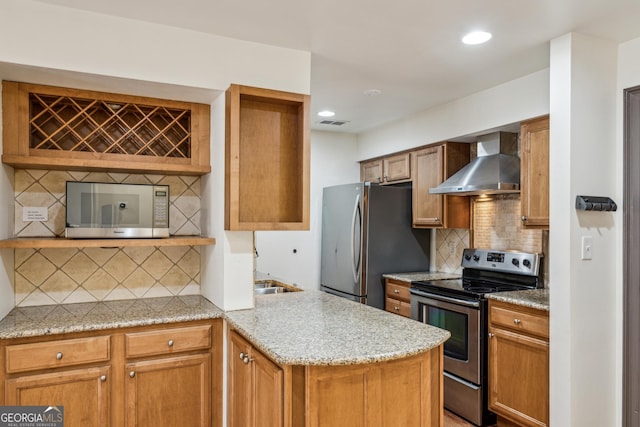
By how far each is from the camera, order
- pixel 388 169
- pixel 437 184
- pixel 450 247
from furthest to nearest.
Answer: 1. pixel 388 169
2. pixel 450 247
3. pixel 437 184

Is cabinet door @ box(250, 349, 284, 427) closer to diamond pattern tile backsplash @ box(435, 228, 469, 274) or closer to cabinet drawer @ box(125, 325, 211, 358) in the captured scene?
cabinet drawer @ box(125, 325, 211, 358)

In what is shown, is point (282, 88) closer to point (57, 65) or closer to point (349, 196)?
A: point (57, 65)

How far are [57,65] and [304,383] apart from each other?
1888 mm

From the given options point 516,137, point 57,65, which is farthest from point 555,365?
point 57,65

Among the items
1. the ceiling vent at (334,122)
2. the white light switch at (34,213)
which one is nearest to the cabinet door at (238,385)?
the white light switch at (34,213)

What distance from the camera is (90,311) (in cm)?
239

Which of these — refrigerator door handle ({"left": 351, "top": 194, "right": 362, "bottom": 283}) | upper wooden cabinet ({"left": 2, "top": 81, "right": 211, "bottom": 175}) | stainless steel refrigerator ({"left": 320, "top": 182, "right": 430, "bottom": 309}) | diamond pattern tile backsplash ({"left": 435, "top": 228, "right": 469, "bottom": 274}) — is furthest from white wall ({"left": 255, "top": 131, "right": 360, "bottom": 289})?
upper wooden cabinet ({"left": 2, "top": 81, "right": 211, "bottom": 175})

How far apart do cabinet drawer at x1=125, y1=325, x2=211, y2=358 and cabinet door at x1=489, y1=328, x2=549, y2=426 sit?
1.90 meters

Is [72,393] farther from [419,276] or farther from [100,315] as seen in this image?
[419,276]

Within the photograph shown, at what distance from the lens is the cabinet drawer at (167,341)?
2213 millimetres

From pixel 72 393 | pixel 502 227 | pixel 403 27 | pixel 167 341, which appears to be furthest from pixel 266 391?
pixel 502 227

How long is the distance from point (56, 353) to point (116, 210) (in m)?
0.78

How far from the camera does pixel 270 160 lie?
255 cm

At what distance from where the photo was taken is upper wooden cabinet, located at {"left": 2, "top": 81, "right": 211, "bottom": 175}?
2.26m
